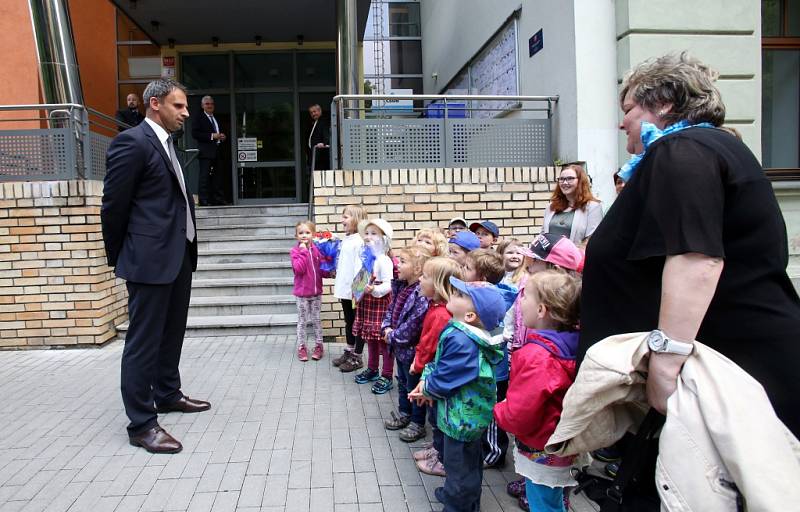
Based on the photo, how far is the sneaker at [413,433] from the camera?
3877 millimetres

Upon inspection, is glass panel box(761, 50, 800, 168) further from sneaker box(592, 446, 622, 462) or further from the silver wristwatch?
the silver wristwatch

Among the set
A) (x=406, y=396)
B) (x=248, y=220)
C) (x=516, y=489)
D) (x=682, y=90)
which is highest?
(x=682, y=90)

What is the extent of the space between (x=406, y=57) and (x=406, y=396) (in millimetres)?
14001

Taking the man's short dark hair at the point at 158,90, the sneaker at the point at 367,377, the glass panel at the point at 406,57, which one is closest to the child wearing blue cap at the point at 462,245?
the sneaker at the point at 367,377

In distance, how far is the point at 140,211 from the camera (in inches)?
149

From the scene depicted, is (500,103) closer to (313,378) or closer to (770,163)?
(770,163)

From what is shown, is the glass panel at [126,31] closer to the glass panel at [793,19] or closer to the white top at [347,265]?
the white top at [347,265]

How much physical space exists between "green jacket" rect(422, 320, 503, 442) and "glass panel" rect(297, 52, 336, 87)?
1107cm

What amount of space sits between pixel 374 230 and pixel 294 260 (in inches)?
44.9

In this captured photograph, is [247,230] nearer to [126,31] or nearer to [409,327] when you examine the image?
[409,327]

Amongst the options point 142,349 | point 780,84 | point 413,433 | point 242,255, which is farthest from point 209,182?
point 780,84

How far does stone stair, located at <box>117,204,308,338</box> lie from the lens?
7082 mm

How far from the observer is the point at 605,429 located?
1732mm

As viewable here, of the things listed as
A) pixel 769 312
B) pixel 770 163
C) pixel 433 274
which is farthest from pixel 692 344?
pixel 770 163
